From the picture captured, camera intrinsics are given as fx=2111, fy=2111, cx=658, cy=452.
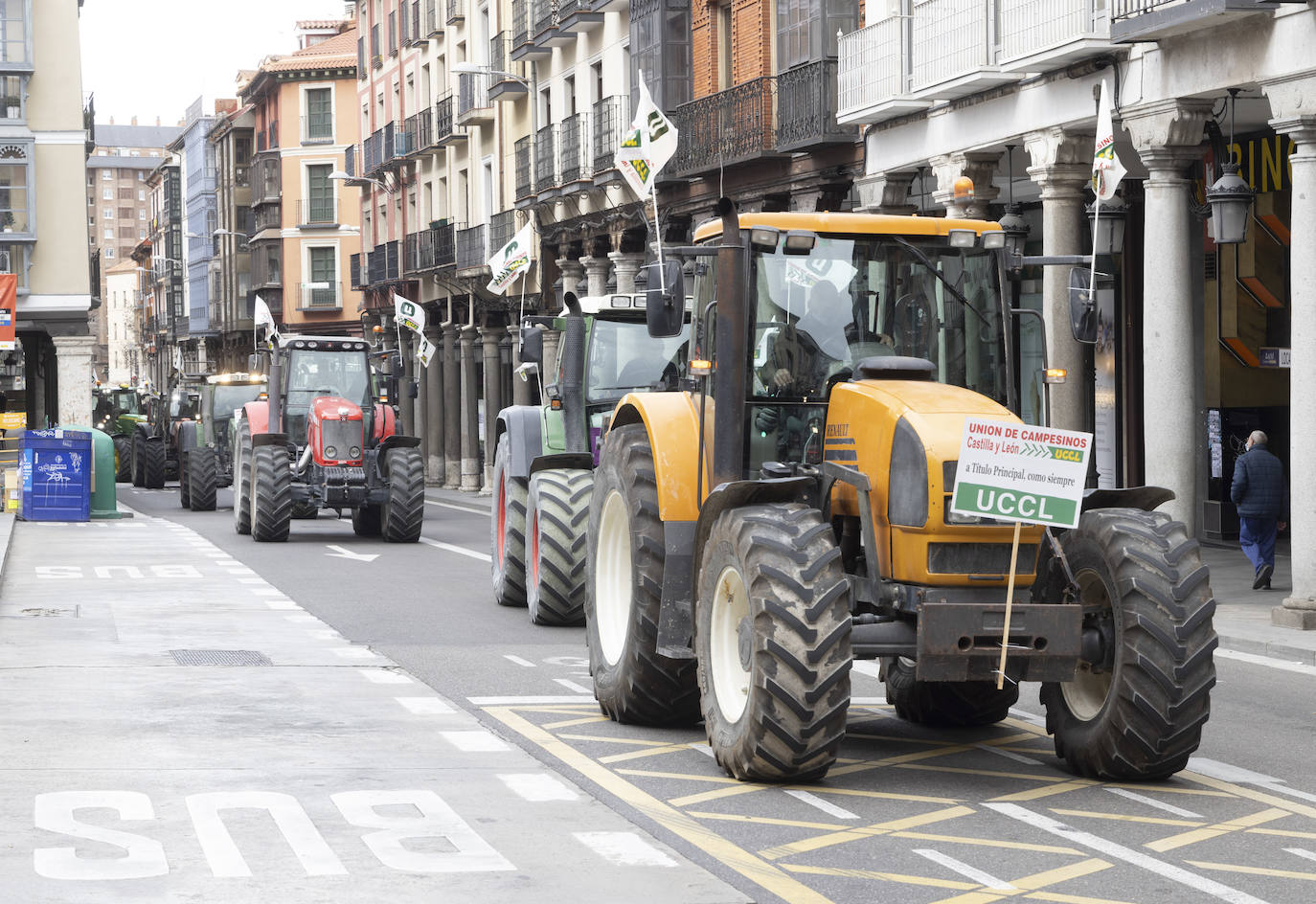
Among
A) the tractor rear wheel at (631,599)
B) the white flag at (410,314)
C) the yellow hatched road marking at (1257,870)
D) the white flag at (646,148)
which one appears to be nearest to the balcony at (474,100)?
the white flag at (410,314)

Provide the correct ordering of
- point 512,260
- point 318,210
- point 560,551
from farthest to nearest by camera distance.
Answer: point 318,210 < point 512,260 < point 560,551

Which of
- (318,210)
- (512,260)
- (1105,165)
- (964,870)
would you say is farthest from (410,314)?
(318,210)

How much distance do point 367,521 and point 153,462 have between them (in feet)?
69.9

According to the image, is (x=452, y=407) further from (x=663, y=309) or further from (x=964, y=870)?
(x=964, y=870)

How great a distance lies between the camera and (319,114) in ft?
269

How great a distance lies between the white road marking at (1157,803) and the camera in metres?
8.52

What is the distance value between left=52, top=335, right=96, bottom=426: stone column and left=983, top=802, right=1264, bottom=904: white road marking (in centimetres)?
4715

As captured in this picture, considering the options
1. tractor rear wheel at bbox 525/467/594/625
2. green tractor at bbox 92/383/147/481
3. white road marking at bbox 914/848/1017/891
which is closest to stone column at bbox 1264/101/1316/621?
tractor rear wheel at bbox 525/467/594/625

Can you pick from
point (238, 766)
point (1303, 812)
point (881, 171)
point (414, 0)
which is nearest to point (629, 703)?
point (238, 766)

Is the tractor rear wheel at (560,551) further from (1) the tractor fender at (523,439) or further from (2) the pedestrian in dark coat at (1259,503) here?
→ (2) the pedestrian in dark coat at (1259,503)

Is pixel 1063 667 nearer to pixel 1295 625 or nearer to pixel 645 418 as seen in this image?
pixel 645 418

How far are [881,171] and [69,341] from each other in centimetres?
3182

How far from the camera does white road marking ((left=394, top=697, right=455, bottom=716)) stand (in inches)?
→ 445

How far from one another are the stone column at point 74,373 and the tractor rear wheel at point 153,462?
5.47 meters
